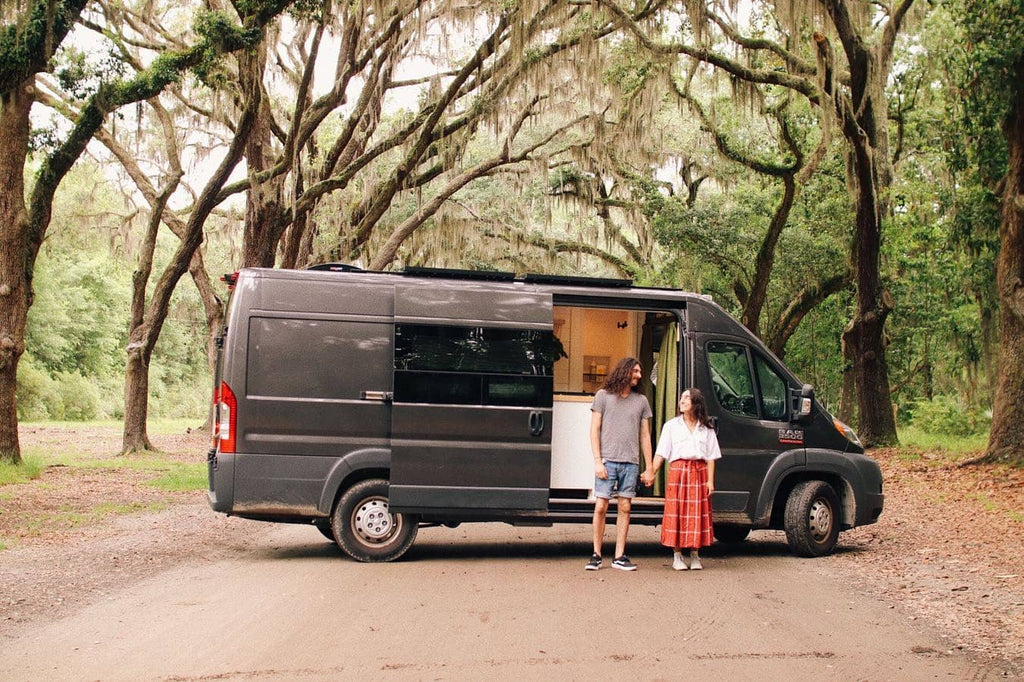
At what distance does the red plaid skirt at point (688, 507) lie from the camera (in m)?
9.59

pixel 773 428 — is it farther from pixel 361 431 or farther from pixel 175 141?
pixel 175 141

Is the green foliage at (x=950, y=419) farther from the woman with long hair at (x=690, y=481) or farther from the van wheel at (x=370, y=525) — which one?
the van wheel at (x=370, y=525)

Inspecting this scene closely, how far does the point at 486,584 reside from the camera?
28.6 feet

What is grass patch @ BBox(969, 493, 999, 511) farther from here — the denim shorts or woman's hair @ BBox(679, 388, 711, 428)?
the denim shorts

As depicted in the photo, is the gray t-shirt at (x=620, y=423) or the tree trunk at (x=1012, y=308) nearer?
the gray t-shirt at (x=620, y=423)

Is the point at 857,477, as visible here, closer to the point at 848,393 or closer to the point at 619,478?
the point at 619,478

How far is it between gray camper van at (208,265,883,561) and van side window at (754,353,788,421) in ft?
0.12

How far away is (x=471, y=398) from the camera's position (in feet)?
32.1

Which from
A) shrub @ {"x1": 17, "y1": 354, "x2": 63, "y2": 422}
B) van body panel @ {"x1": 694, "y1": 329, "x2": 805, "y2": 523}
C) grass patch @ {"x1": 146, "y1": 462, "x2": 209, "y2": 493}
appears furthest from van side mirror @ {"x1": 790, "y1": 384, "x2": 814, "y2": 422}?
shrub @ {"x1": 17, "y1": 354, "x2": 63, "y2": 422}

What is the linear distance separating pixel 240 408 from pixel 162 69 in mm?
7710

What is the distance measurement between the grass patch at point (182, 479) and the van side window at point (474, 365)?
25.9ft

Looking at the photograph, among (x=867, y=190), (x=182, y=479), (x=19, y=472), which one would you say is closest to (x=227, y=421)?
(x=19, y=472)

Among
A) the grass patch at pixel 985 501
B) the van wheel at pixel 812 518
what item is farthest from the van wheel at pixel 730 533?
the grass patch at pixel 985 501

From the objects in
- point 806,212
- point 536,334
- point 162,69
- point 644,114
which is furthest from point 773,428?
point 806,212
